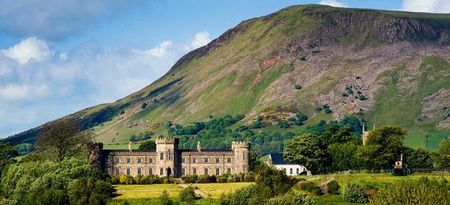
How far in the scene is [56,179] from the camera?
13962 cm

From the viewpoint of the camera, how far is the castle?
174500 millimetres

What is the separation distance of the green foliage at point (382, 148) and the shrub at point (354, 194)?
96.7 ft

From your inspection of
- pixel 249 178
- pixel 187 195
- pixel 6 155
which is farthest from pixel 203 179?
pixel 6 155

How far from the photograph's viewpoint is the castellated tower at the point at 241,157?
574 feet

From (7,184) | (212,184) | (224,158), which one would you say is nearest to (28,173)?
(7,184)

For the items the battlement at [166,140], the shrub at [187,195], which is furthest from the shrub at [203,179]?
the shrub at [187,195]

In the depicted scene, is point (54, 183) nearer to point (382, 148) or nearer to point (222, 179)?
point (222, 179)

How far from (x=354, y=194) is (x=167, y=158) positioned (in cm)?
6339

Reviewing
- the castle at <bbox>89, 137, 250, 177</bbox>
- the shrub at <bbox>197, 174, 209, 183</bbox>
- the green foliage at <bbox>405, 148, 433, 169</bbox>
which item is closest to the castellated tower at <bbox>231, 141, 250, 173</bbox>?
the castle at <bbox>89, 137, 250, 177</bbox>

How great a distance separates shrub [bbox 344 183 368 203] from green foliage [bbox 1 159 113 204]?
35430 mm

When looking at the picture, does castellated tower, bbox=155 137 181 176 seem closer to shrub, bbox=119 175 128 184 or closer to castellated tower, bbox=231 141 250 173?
castellated tower, bbox=231 141 250 173

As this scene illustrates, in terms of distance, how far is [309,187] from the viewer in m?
127

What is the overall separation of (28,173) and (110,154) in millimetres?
31281

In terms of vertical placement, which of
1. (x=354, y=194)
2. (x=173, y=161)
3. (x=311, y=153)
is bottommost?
(x=354, y=194)
